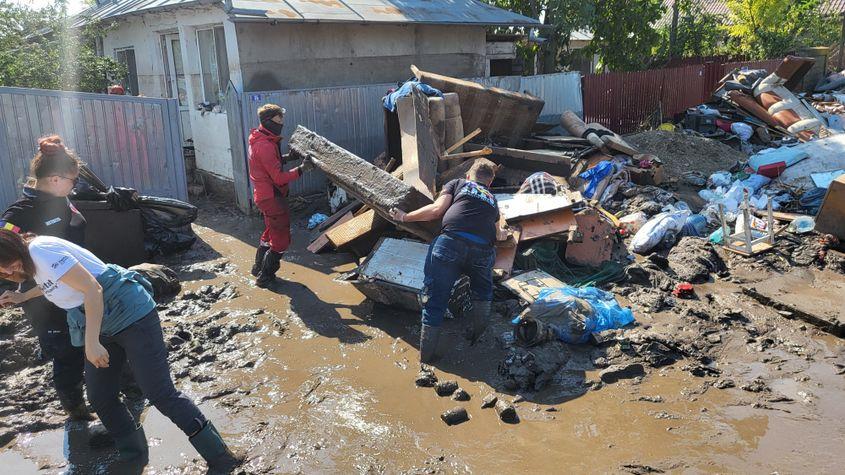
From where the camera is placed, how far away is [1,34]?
10320 mm

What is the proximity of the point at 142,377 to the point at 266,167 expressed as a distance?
10.8 ft

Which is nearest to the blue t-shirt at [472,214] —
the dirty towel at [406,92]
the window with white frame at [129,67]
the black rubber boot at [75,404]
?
the black rubber boot at [75,404]

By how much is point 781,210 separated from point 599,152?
2.77 meters

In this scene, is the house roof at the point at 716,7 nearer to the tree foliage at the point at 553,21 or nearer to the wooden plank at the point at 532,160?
the tree foliage at the point at 553,21

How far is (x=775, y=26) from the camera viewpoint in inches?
808

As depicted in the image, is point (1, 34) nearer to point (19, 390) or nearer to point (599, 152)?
point (19, 390)

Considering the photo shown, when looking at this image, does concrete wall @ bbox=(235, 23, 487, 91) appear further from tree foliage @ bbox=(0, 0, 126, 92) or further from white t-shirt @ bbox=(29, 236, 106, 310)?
white t-shirt @ bbox=(29, 236, 106, 310)

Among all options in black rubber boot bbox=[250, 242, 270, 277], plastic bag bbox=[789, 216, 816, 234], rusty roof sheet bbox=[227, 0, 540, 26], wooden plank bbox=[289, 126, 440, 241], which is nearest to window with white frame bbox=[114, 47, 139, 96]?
rusty roof sheet bbox=[227, 0, 540, 26]

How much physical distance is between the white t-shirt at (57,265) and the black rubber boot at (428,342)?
2.47m

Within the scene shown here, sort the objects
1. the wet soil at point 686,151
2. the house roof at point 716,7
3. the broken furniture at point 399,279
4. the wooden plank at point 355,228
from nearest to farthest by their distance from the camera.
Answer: the broken furniture at point 399,279 → the wooden plank at point 355,228 → the wet soil at point 686,151 → the house roof at point 716,7

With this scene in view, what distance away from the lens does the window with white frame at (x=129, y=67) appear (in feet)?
41.1

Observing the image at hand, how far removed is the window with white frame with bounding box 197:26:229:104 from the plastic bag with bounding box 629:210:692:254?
6940 mm

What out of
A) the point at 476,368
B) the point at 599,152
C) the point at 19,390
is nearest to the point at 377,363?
the point at 476,368

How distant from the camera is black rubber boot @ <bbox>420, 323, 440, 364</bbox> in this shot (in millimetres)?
4770
